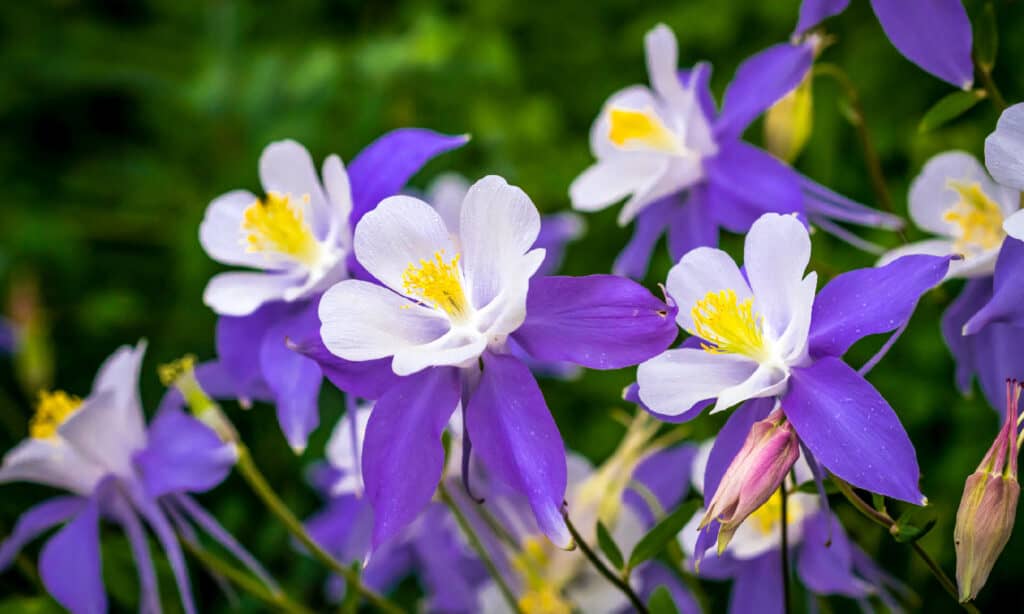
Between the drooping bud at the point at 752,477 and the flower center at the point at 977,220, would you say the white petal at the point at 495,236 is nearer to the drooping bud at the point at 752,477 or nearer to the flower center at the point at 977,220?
the drooping bud at the point at 752,477

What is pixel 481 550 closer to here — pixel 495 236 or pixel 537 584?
pixel 537 584

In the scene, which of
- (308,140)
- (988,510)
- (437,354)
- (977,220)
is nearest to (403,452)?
(437,354)

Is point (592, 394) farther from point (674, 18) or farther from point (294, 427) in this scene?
point (294, 427)

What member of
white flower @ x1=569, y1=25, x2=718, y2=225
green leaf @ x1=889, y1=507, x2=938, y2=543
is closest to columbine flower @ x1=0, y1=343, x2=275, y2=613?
white flower @ x1=569, y1=25, x2=718, y2=225

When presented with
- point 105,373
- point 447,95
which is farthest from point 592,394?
point 105,373

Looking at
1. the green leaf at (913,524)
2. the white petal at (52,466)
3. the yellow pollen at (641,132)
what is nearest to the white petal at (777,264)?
the green leaf at (913,524)
